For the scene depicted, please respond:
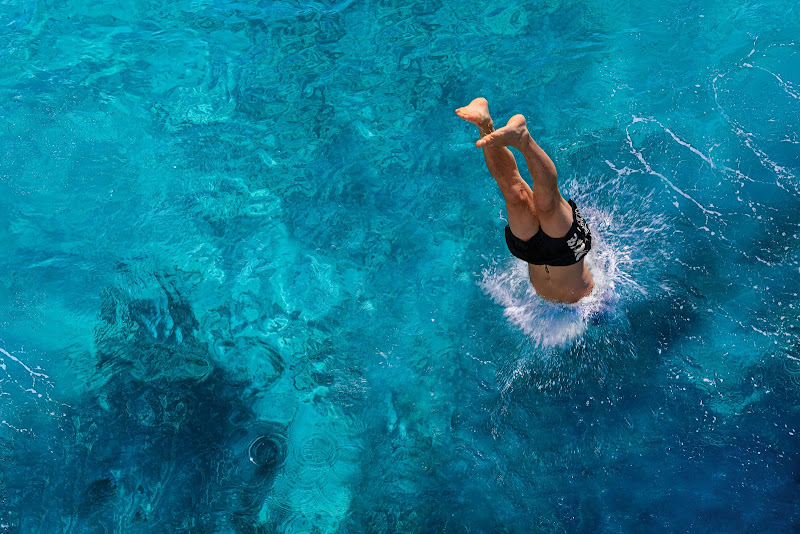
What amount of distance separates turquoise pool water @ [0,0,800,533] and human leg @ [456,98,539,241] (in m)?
1.37

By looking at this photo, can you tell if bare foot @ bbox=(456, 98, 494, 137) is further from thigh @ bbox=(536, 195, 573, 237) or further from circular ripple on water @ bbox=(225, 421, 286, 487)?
circular ripple on water @ bbox=(225, 421, 286, 487)

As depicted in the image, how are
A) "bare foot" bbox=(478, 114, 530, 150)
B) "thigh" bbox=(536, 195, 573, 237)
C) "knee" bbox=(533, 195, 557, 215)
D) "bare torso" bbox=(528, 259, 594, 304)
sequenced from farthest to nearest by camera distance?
"bare torso" bbox=(528, 259, 594, 304), "thigh" bbox=(536, 195, 573, 237), "knee" bbox=(533, 195, 557, 215), "bare foot" bbox=(478, 114, 530, 150)

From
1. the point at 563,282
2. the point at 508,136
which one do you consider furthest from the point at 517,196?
the point at 563,282

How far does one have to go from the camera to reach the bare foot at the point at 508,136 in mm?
3873

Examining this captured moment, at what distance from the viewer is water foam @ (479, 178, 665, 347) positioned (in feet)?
18.6

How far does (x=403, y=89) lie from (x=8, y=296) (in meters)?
4.43

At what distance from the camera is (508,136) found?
3883 mm

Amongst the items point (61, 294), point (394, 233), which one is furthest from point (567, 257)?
point (61, 294)

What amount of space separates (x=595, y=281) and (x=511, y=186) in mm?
1763

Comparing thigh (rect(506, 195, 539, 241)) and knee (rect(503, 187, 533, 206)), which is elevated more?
knee (rect(503, 187, 533, 206))

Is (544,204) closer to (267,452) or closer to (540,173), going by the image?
(540,173)

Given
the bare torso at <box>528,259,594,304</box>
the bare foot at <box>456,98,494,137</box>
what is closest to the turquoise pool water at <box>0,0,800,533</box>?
the bare torso at <box>528,259,594,304</box>

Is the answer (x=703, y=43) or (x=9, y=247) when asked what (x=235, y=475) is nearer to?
(x=9, y=247)

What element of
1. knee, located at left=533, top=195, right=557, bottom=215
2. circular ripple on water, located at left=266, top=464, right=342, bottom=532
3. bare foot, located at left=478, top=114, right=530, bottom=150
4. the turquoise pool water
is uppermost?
bare foot, located at left=478, top=114, right=530, bottom=150
